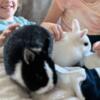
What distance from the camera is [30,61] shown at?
76 centimetres

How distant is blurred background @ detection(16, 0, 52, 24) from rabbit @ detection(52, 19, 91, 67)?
1.24 ft

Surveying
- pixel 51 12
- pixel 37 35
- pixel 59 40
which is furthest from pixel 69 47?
pixel 51 12

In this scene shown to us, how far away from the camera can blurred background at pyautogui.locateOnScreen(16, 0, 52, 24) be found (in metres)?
1.29

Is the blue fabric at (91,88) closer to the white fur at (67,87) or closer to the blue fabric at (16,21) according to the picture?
the white fur at (67,87)

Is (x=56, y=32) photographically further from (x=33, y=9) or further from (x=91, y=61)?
(x=33, y=9)

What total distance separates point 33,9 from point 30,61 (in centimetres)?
58

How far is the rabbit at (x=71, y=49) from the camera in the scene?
90 centimetres

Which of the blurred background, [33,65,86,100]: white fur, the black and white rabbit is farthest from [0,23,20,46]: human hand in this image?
the blurred background

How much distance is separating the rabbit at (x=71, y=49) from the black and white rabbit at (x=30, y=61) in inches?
3.4

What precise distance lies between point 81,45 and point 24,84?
257mm

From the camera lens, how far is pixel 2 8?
4.00 feet

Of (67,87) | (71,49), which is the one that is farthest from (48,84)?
(71,49)

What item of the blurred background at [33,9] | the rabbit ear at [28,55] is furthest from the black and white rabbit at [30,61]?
the blurred background at [33,9]

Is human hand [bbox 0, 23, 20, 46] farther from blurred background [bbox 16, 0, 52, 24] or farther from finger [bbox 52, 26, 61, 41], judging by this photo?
blurred background [bbox 16, 0, 52, 24]
